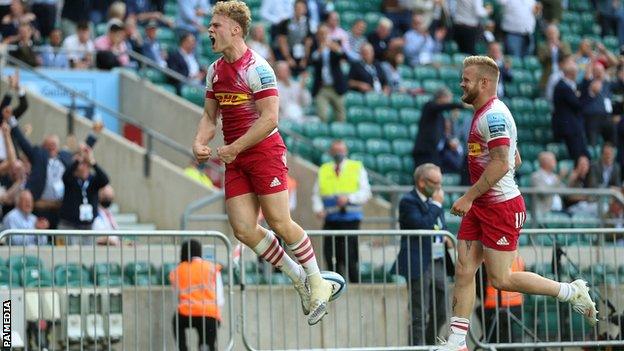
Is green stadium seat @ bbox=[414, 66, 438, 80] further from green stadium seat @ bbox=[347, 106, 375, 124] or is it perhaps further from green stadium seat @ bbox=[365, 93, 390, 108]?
green stadium seat @ bbox=[347, 106, 375, 124]

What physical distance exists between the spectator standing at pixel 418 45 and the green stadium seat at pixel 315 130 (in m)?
3.64

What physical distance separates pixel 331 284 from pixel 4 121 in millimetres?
7985

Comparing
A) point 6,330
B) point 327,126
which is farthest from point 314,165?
point 6,330

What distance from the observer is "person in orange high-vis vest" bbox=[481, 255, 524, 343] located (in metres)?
14.4

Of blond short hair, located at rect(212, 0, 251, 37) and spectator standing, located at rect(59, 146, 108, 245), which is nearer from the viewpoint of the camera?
blond short hair, located at rect(212, 0, 251, 37)

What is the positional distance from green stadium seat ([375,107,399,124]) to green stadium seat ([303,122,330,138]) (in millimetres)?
1150

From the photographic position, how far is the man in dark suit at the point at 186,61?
2267cm

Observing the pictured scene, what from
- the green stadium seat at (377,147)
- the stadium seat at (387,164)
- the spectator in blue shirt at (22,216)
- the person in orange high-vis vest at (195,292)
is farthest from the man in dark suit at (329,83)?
the person in orange high-vis vest at (195,292)

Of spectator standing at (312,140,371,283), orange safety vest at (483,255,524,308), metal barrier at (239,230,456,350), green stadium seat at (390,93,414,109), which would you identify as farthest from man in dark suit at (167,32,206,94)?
orange safety vest at (483,255,524,308)

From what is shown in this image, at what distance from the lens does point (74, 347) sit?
46.2 feet

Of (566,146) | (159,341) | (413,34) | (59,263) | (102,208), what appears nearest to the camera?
(159,341)

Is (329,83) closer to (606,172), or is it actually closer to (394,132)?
(394,132)

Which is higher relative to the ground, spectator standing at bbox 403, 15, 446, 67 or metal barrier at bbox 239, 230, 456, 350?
spectator standing at bbox 403, 15, 446, 67

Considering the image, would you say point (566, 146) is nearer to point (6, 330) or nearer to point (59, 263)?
point (59, 263)
